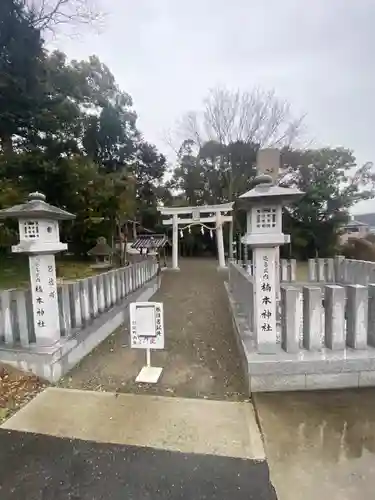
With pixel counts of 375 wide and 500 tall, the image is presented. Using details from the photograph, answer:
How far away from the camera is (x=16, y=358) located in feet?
11.1

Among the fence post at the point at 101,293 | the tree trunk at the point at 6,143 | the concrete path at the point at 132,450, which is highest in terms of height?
the tree trunk at the point at 6,143

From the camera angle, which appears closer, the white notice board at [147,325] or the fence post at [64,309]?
the white notice board at [147,325]

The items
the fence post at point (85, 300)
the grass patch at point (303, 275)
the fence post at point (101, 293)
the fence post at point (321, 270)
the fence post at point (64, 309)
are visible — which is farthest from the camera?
the grass patch at point (303, 275)

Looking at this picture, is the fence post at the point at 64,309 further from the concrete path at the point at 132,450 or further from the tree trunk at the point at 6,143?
the tree trunk at the point at 6,143

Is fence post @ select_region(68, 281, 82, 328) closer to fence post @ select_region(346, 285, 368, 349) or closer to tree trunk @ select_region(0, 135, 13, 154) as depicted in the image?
fence post @ select_region(346, 285, 368, 349)

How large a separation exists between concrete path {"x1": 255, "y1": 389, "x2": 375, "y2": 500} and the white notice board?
122 centimetres

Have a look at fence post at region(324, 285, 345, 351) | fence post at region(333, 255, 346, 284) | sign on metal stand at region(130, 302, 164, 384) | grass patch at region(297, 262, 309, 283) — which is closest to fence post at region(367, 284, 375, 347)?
fence post at region(324, 285, 345, 351)

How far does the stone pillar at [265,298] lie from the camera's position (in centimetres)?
315

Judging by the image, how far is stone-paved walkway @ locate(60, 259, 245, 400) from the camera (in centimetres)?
324

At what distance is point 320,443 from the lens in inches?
87.0

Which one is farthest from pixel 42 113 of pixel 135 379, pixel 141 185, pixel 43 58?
pixel 141 185

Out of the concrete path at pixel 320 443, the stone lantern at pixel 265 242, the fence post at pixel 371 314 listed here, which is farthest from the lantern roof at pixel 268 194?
the concrete path at pixel 320 443

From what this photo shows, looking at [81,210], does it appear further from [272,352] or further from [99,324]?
[272,352]

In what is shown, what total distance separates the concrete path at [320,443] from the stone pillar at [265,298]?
528 millimetres
